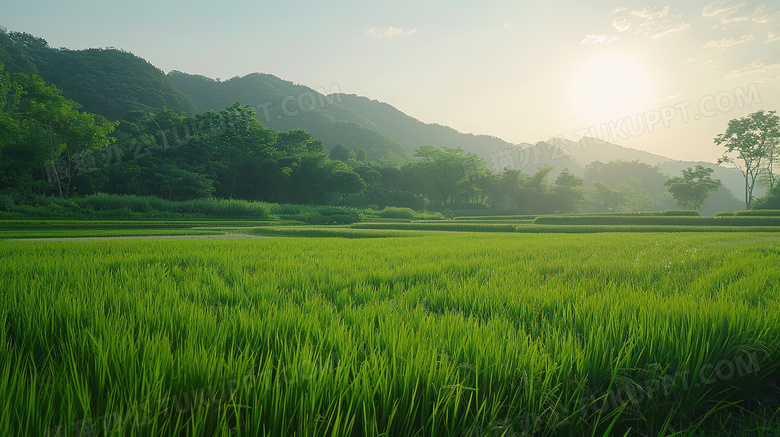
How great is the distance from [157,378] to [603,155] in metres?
226

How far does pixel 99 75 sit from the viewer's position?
216ft

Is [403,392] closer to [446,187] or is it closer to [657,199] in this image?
[446,187]

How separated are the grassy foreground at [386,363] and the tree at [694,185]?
220 ft

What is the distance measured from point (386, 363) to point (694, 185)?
70.8 meters

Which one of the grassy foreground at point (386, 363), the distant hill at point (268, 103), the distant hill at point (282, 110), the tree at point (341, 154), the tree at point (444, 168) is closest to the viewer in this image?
the grassy foreground at point (386, 363)

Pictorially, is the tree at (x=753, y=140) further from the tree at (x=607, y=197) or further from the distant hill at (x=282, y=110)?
the distant hill at (x=282, y=110)

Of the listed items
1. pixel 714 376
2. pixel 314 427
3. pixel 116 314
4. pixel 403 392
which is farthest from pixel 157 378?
pixel 714 376

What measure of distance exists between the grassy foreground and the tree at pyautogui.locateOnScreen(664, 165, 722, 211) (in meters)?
67.0

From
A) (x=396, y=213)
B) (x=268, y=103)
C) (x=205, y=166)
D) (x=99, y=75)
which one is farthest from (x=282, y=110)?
(x=396, y=213)

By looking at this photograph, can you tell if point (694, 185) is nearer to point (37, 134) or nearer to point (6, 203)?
point (6, 203)

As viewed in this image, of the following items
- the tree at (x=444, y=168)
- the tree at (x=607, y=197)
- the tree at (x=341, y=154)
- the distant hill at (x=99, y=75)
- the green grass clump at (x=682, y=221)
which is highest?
the distant hill at (x=99, y=75)

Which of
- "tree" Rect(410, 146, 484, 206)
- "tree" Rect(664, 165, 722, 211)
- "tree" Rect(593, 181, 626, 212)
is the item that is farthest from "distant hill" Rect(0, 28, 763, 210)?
"tree" Rect(664, 165, 722, 211)

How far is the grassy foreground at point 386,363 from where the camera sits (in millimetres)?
830

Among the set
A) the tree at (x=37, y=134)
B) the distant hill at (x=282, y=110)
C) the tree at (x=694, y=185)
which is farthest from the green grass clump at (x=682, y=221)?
the distant hill at (x=282, y=110)
